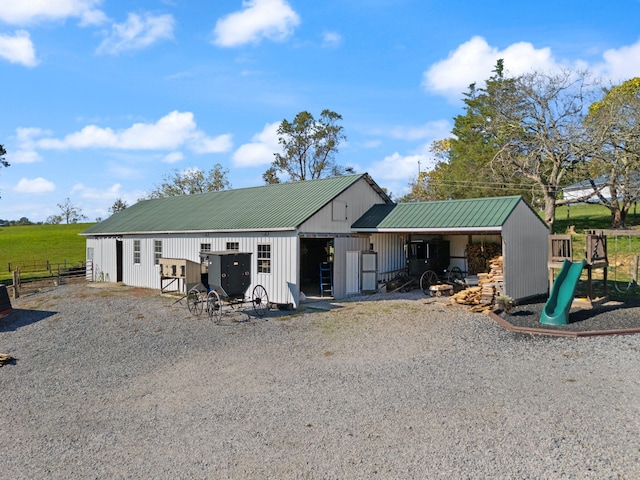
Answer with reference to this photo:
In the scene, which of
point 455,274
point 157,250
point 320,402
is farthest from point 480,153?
point 320,402

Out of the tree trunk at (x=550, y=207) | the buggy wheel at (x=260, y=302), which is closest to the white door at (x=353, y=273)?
the buggy wheel at (x=260, y=302)

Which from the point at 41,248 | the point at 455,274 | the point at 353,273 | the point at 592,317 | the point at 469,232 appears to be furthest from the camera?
the point at 41,248

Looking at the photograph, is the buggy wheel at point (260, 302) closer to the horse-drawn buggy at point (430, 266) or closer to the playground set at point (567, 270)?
the horse-drawn buggy at point (430, 266)

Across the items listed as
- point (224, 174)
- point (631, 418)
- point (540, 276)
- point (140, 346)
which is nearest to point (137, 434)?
point (140, 346)

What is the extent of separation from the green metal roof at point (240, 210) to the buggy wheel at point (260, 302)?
233cm

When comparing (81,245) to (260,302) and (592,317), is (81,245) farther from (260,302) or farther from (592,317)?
(592,317)

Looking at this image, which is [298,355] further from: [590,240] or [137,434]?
[590,240]

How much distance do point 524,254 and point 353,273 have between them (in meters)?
6.40

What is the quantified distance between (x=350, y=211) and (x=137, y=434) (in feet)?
44.8

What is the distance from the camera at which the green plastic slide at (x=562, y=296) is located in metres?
12.2

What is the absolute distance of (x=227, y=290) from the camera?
14211mm

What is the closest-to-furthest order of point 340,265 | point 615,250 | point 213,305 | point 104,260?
point 213,305 → point 340,265 → point 615,250 → point 104,260

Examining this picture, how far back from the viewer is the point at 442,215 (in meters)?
17.0

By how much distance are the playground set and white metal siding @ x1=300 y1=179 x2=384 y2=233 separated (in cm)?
755
